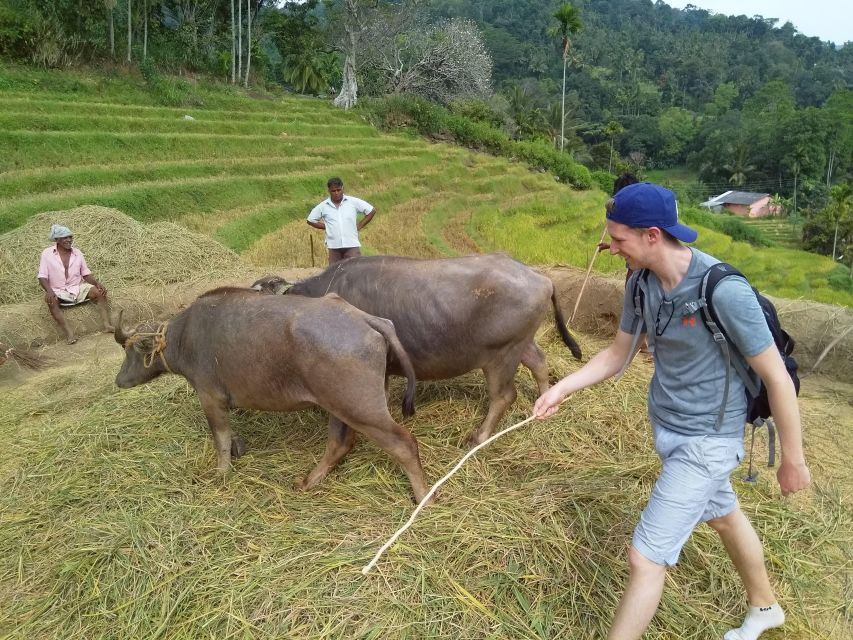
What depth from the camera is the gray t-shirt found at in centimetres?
197

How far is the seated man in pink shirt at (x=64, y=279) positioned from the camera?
269 inches

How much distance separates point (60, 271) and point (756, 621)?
726cm

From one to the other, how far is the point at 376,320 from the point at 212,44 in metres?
29.5

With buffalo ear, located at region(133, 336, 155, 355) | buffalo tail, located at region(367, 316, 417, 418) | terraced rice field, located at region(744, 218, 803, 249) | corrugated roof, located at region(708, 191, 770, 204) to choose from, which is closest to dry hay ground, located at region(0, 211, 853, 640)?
buffalo tail, located at region(367, 316, 417, 418)

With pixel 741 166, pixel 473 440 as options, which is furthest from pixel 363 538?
pixel 741 166

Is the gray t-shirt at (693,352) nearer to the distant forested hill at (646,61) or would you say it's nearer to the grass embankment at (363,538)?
the grass embankment at (363,538)

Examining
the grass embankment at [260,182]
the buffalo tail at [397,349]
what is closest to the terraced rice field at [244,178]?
the grass embankment at [260,182]

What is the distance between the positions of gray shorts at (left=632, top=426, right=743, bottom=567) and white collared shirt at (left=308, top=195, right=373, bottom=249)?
5.26 metres

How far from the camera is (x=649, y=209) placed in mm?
2033

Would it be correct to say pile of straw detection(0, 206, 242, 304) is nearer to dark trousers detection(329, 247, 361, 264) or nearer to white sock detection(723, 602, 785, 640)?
dark trousers detection(329, 247, 361, 264)

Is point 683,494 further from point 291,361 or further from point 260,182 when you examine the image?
point 260,182

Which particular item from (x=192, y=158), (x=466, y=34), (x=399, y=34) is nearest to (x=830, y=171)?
(x=466, y=34)

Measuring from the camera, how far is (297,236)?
13.0 meters

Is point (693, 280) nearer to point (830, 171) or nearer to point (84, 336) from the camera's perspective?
point (84, 336)
